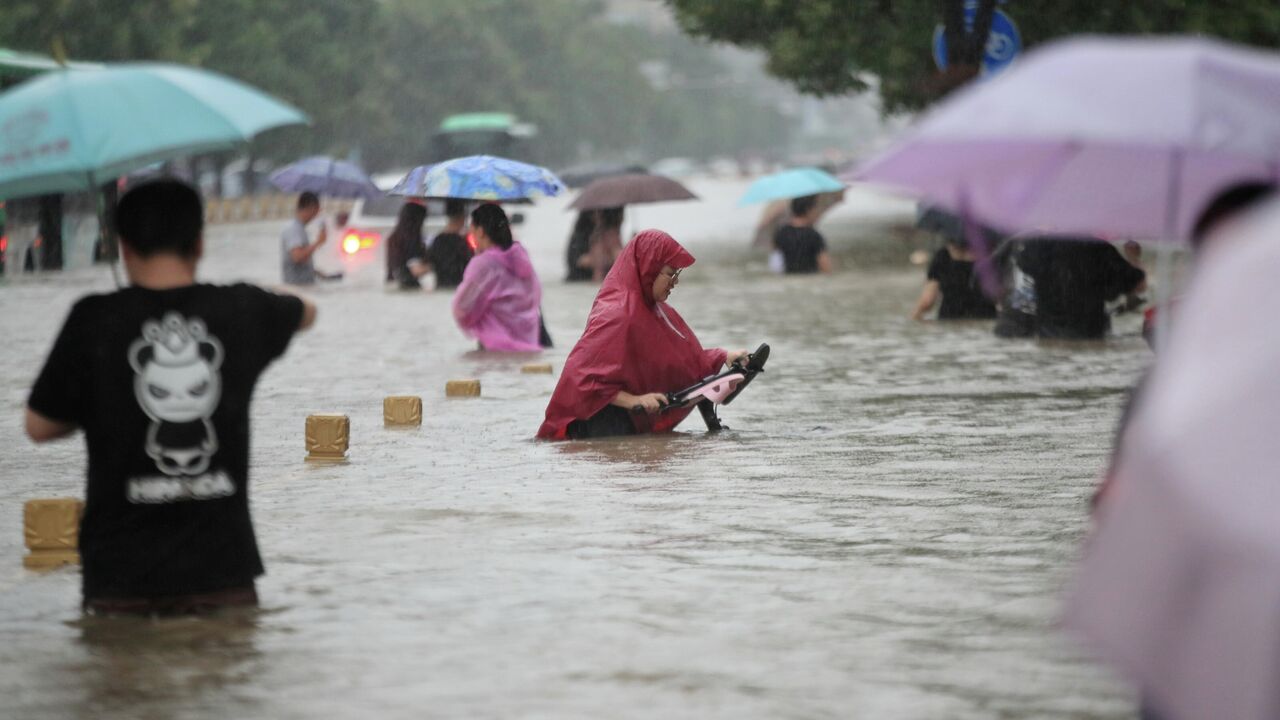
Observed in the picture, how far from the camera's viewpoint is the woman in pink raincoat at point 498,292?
16.7 meters

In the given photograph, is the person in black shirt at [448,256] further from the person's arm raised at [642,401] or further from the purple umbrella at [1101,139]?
the purple umbrella at [1101,139]

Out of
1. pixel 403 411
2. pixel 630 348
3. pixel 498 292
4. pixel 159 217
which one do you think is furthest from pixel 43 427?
pixel 498 292

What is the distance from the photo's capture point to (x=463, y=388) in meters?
14.0

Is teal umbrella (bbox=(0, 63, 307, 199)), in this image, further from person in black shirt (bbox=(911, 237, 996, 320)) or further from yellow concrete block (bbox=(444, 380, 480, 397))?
person in black shirt (bbox=(911, 237, 996, 320))

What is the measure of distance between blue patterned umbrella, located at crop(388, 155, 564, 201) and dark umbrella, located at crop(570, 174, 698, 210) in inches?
283

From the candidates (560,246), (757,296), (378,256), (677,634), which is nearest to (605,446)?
(677,634)

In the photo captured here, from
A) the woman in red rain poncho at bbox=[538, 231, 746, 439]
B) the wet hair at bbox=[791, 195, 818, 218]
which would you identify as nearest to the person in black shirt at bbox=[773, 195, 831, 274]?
the wet hair at bbox=[791, 195, 818, 218]

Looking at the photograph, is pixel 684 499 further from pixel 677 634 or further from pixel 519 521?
pixel 677 634

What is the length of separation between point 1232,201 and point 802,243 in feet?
80.9

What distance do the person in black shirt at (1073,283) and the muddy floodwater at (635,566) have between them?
2.34 metres

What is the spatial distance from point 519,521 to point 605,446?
8.61 ft

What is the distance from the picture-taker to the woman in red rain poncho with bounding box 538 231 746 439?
431 inches

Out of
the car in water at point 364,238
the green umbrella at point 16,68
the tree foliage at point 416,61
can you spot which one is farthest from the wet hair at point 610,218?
the tree foliage at point 416,61

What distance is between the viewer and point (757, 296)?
2442 centimetres
